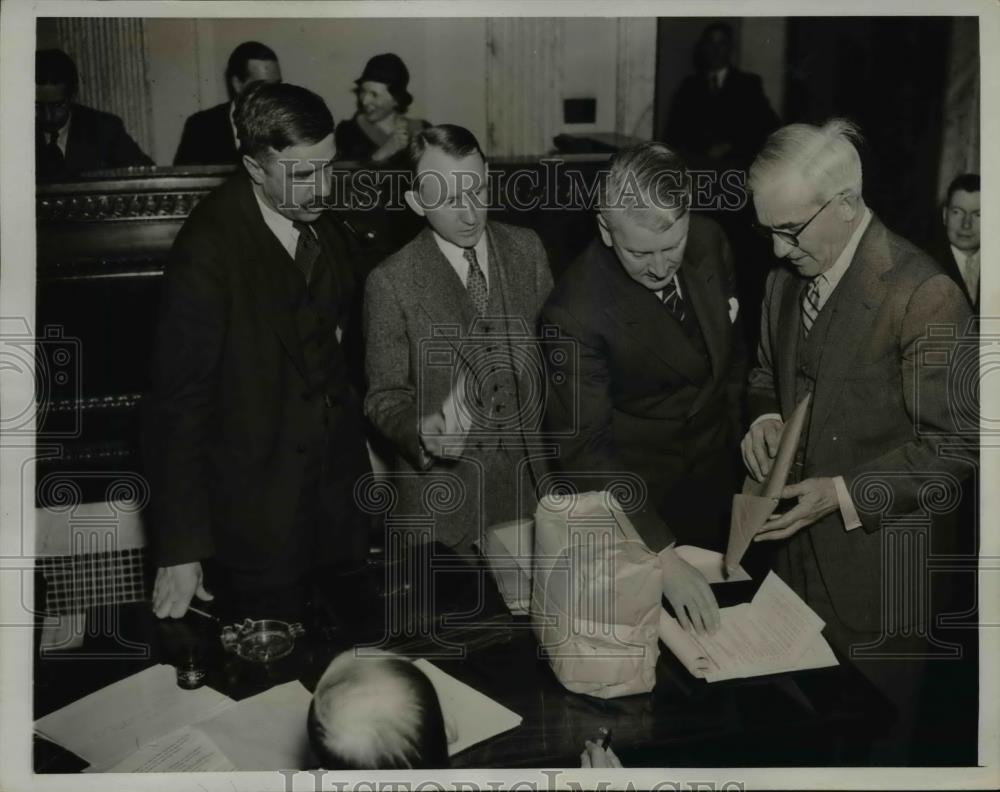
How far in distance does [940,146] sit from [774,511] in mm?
951

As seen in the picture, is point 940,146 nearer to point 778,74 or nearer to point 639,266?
point 778,74

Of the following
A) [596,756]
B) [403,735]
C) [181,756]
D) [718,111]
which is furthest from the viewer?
[718,111]

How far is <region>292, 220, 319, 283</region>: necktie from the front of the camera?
2260 mm

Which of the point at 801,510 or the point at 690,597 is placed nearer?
the point at 690,597

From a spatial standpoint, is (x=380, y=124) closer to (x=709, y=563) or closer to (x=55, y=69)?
(x=55, y=69)

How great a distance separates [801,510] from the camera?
2271 mm

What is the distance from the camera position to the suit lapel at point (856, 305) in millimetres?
2174

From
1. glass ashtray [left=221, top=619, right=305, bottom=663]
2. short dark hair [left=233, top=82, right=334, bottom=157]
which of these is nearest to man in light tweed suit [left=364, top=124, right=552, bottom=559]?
short dark hair [left=233, top=82, right=334, bottom=157]

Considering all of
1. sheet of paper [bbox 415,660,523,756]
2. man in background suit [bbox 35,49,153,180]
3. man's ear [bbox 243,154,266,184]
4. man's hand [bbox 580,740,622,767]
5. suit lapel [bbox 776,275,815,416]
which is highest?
man in background suit [bbox 35,49,153,180]

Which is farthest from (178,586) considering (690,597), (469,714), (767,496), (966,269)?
(966,269)

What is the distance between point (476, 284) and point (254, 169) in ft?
1.91

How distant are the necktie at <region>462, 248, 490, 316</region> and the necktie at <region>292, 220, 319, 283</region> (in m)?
0.36

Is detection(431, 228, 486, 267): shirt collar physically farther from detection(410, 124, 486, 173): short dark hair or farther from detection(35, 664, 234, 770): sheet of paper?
detection(35, 664, 234, 770): sheet of paper

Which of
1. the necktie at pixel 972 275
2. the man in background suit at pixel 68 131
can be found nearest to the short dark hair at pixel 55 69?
the man in background suit at pixel 68 131
